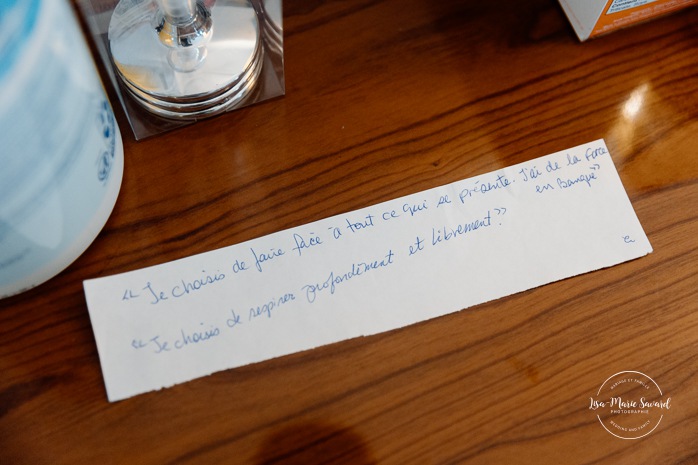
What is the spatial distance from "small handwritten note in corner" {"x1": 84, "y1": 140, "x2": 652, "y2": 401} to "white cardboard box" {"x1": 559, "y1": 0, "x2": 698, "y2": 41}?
0.08 m

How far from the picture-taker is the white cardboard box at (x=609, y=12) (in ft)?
1.33

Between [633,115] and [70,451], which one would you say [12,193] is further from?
[633,115]

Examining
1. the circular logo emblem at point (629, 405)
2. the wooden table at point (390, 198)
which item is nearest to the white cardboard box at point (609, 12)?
the wooden table at point (390, 198)

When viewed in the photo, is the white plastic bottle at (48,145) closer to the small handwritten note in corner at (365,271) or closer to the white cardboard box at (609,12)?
the small handwritten note in corner at (365,271)

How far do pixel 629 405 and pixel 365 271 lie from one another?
159 mm

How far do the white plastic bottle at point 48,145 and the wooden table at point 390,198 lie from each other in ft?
0.11

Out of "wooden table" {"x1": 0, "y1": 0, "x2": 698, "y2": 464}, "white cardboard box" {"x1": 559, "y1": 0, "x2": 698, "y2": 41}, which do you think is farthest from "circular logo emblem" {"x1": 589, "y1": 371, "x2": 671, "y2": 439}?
"white cardboard box" {"x1": 559, "y1": 0, "x2": 698, "y2": 41}

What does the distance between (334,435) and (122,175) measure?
189 mm

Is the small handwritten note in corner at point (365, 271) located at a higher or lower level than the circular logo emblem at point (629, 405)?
higher

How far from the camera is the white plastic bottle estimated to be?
0.26 metres

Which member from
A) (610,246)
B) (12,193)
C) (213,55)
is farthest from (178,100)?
(610,246)

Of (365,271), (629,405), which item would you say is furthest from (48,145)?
(629,405)

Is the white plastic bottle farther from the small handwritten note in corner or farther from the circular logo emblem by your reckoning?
the circular logo emblem

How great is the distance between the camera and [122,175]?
0.39 metres
